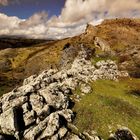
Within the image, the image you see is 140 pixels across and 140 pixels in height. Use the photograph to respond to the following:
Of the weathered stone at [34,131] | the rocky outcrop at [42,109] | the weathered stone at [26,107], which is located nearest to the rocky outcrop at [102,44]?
the rocky outcrop at [42,109]

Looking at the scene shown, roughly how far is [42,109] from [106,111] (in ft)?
35.5

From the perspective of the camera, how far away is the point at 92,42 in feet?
370

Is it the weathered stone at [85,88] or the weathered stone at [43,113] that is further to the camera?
the weathered stone at [85,88]

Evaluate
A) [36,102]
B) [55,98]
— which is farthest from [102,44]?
[36,102]

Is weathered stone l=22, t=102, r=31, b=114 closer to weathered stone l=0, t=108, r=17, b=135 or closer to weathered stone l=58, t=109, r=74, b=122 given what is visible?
weathered stone l=0, t=108, r=17, b=135

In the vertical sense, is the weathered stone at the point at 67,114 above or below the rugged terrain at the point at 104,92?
above

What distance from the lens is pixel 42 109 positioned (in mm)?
47531

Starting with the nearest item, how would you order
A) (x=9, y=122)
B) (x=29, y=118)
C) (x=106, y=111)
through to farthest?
(x=9, y=122)
(x=29, y=118)
(x=106, y=111)

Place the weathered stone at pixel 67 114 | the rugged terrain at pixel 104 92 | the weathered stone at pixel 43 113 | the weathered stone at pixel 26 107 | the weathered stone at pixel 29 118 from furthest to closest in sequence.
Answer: the weathered stone at pixel 26 107
the weathered stone at pixel 43 113
the rugged terrain at pixel 104 92
the weathered stone at pixel 67 114
the weathered stone at pixel 29 118

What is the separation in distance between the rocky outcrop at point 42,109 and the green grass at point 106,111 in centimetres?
195

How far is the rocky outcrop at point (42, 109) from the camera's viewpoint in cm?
4378

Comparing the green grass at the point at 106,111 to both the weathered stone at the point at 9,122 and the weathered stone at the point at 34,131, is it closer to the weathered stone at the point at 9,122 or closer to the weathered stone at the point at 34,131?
the weathered stone at the point at 34,131

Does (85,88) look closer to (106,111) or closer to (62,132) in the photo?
(106,111)

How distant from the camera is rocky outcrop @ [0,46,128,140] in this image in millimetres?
43781
